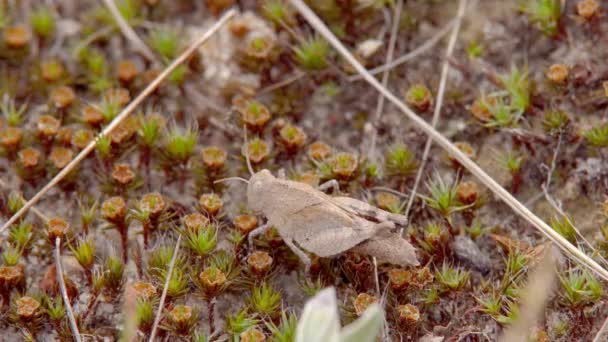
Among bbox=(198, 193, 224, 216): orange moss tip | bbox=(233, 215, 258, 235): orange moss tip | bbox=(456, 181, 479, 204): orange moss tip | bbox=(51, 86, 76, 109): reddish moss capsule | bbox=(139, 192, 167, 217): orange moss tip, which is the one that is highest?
bbox=(51, 86, 76, 109): reddish moss capsule

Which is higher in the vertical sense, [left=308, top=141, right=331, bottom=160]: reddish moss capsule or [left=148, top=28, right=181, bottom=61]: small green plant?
[left=148, top=28, right=181, bottom=61]: small green plant

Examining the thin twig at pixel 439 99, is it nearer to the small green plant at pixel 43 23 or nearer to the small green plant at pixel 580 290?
the small green plant at pixel 580 290

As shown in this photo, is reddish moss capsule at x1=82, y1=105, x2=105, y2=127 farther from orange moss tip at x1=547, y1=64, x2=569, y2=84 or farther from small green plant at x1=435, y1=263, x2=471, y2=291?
orange moss tip at x1=547, y1=64, x2=569, y2=84

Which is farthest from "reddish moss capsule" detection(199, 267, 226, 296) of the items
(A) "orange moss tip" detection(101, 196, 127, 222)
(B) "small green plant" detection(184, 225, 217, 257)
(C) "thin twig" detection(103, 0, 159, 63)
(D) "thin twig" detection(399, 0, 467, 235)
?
(C) "thin twig" detection(103, 0, 159, 63)

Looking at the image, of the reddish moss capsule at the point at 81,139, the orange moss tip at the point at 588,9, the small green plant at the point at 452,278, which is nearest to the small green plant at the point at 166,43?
the reddish moss capsule at the point at 81,139

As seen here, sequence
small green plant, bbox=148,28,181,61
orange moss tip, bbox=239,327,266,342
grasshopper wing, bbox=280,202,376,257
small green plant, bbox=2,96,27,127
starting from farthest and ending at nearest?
small green plant, bbox=148,28,181,61, small green plant, bbox=2,96,27,127, grasshopper wing, bbox=280,202,376,257, orange moss tip, bbox=239,327,266,342

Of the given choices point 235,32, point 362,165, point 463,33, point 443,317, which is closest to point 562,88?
point 463,33

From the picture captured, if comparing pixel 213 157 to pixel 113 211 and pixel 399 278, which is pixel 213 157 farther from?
pixel 399 278

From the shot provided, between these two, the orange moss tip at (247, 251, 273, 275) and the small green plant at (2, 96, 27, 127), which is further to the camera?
the small green plant at (2, 96, 27, 127)
